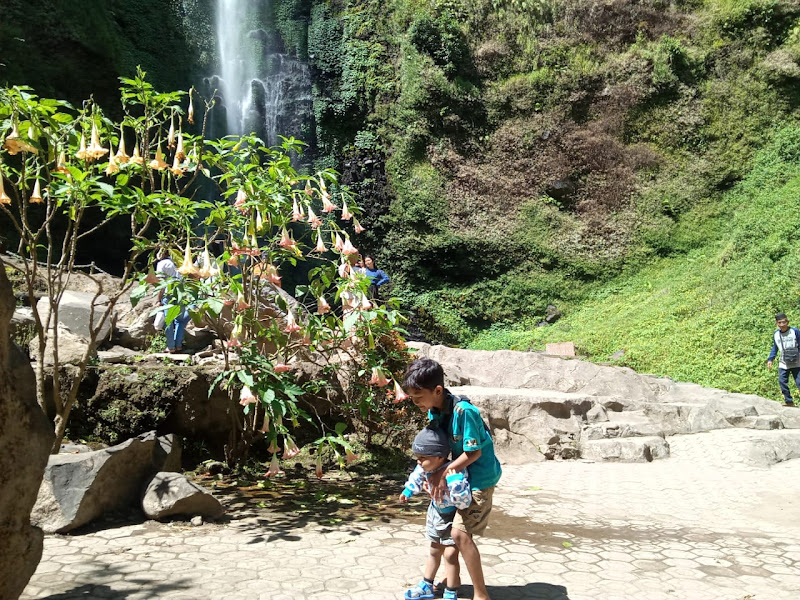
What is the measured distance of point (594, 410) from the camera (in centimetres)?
789

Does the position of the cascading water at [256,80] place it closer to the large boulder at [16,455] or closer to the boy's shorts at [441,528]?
the boy's shorts at [441,528]

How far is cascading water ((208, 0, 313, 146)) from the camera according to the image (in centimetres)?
2086

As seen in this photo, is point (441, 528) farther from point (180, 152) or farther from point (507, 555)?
point (180, 152)

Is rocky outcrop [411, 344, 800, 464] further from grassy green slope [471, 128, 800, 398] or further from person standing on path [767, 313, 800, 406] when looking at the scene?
grassy green slope [471, 128, 800, 398]

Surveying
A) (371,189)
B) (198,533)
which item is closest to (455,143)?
(371,189)

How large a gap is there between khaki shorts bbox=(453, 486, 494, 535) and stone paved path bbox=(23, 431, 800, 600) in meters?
0.40

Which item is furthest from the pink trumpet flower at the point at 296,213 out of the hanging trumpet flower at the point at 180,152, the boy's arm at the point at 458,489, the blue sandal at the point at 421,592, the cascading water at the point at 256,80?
the cascading water at the point at 256,80

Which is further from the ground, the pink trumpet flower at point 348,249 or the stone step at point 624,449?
the pink trumpet flower at point 348,249

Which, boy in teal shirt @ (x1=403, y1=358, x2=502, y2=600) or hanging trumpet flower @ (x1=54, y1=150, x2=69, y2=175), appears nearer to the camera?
boy in teal shirt @ (x1=403, y1=358, x2=502, y2=600)

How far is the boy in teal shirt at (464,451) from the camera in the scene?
2.83m

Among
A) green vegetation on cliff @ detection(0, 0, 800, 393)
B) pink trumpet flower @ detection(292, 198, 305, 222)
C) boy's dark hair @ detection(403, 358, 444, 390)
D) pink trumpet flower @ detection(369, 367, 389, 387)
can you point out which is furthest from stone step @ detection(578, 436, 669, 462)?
green vegetation on cliff @ detection(0, 0, 800, 393)

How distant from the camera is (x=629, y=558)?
12.1 feet

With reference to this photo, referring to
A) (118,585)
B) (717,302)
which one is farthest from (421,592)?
(717,302)

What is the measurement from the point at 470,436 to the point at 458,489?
0.78 ft
